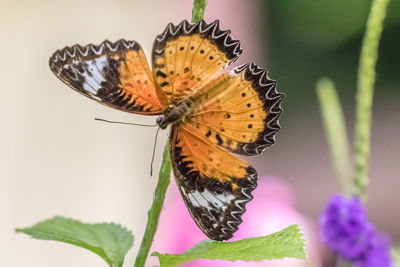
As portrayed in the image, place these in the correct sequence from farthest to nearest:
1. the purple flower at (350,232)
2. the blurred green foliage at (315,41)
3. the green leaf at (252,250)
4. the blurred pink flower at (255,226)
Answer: the blurred green foliage at (315,41)
the blurred pink flower at (255,226)
the purple flower at (350,232)
the green leaf at (252,250)

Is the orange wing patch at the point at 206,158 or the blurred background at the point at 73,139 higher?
the blurred background at the point at 73,139

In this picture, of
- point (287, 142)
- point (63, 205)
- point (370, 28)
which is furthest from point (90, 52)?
point (287, 142)

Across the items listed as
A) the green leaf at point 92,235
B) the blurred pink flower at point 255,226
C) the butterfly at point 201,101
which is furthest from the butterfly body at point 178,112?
the blurred pink flower at point 255,226

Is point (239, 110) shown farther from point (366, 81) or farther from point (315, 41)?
point (315, 41)

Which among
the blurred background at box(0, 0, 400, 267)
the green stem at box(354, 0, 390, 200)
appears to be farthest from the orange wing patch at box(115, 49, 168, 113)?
the blurred background at box(0, 0, 400, 267)

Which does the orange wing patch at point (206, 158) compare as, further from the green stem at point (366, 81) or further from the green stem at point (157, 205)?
the green stem at point (366, 81)

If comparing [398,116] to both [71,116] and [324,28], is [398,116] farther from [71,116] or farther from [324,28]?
[71,116]

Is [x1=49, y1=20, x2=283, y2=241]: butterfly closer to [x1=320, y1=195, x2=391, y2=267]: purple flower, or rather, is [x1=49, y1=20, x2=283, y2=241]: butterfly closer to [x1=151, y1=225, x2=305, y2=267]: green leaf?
[x1=151, y1=225, x2=305, y2=267]: green leaf
